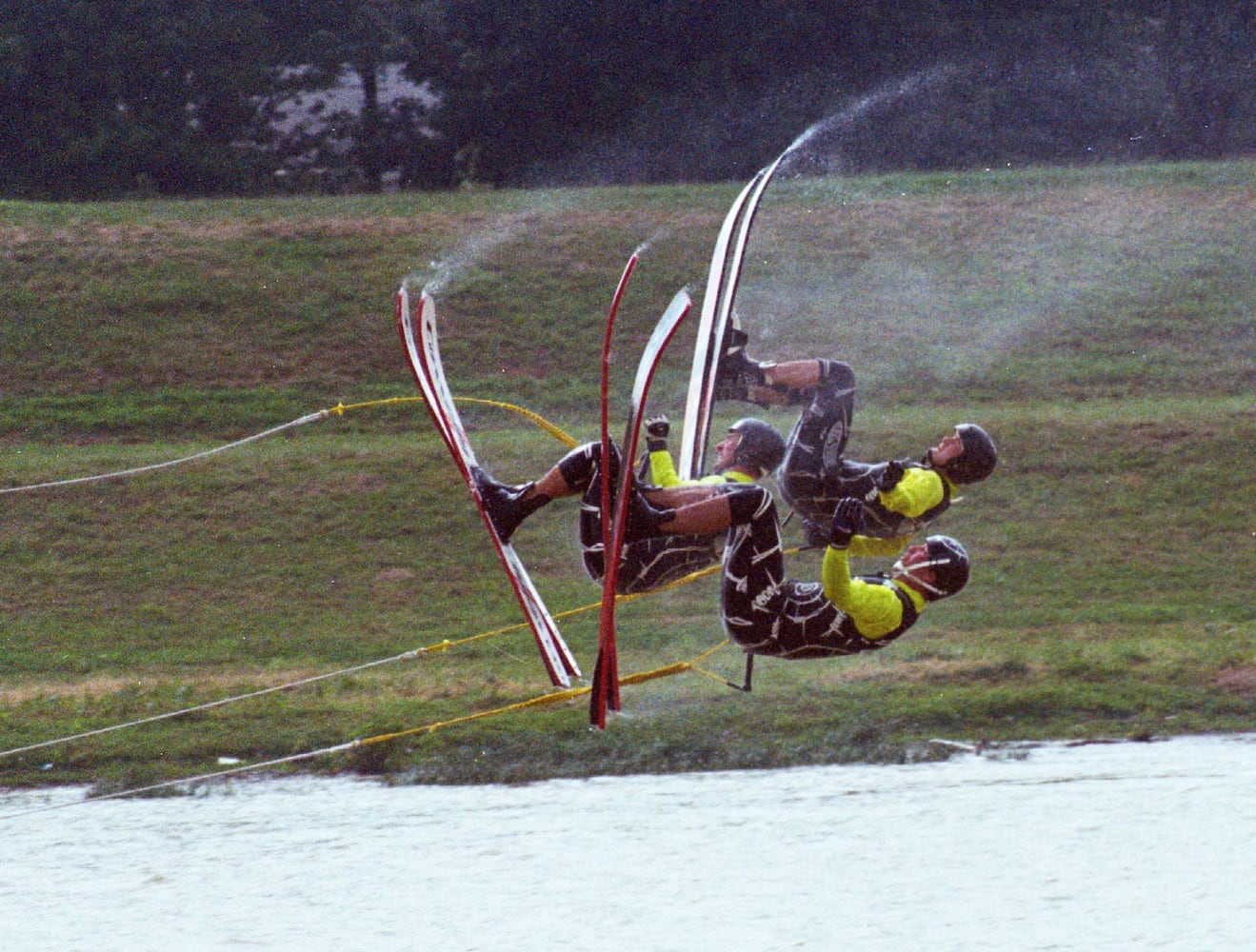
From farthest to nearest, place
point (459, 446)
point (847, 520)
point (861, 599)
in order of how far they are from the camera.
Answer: point (459, 446) → point (861, 599) → point (847, 520)

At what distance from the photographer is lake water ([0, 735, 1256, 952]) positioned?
322 inches

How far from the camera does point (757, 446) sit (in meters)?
8.25

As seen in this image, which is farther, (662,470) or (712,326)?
(712,326)

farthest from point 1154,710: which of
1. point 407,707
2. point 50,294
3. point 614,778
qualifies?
point 50,294

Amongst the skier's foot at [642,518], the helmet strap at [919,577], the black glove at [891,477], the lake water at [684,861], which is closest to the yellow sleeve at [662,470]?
the skier's foot at [642,518]

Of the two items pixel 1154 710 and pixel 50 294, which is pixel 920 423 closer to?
pixel 1154 710

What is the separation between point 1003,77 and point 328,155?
37.9 ft

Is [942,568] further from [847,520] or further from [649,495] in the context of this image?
[649,495]

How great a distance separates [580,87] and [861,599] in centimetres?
2070

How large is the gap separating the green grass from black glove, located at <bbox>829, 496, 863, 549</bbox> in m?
2.44

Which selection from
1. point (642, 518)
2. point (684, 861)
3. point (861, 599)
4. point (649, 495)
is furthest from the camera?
point (684, 861)

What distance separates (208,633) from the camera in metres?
13.7

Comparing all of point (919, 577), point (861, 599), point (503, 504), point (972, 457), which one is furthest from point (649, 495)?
point (972, 457)

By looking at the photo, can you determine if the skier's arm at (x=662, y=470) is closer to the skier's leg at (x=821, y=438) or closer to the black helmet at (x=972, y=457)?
the skier's leg at (x=821, y=438)
